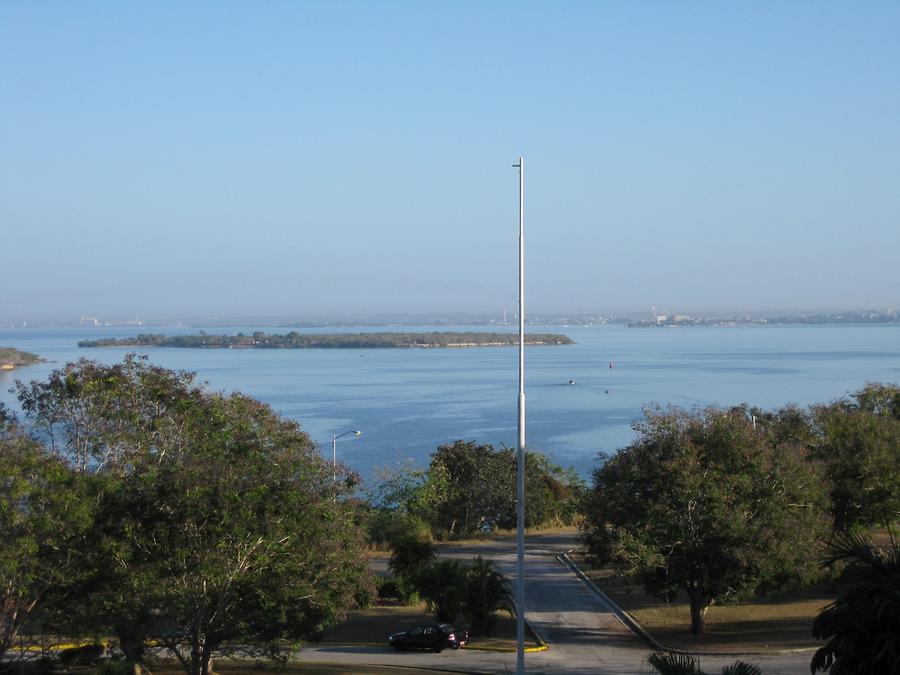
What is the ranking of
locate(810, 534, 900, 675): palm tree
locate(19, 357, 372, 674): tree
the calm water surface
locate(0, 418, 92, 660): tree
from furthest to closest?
the calm water surface, locate(19, 357, 372, 674): tree, locate(0, 418, 92, 660): tree, locate(810, 534, 900, 675): palm tree

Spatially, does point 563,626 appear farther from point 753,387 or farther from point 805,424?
point 753,387

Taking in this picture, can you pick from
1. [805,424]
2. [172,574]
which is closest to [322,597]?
[172,574]

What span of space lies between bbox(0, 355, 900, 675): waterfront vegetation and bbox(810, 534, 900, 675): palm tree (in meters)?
0.02

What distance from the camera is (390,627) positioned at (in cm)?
2856

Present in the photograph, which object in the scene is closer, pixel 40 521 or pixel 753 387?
pixel 40 521

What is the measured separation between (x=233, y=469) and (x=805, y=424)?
26.3 metres

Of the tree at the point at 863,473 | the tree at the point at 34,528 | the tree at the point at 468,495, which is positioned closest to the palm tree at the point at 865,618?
the tree at the point at 34,528

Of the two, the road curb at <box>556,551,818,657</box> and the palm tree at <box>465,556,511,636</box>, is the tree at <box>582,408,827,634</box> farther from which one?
the palm tree at <box>465,556,511,636</box>

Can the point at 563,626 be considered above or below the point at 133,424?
below

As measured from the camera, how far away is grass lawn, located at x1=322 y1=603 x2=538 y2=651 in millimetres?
26203

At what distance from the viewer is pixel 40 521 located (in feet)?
56.7

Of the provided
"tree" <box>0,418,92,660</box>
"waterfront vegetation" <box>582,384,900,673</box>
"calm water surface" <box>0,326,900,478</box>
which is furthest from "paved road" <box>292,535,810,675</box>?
"calm water surface" <box>0,326,900,478</box>

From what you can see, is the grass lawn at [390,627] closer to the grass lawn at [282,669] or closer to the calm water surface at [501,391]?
the grass lawn at [282,669]

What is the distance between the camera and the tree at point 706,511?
2433 cm
